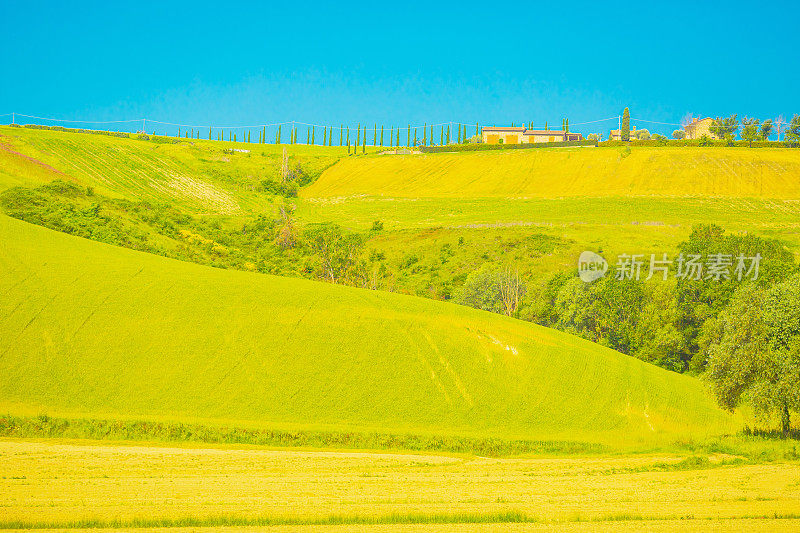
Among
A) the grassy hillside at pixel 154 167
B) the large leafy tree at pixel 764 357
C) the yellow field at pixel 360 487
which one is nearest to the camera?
the yellow field at pixel 360 487

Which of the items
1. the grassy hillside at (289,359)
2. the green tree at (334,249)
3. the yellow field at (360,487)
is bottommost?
the yellow field at (360,487)

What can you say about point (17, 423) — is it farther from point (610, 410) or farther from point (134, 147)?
point (134, 147)

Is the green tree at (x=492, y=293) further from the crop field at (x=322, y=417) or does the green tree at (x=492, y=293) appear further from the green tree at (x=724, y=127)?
the green tree at (x=724, y=127)

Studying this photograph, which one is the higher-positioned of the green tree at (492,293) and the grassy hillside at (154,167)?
the grassy hillside at (154,167)

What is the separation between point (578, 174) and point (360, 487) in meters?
109

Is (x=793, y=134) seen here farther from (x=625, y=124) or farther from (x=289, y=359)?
(x=289, y=359)

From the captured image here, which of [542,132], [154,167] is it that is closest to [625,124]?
[542,132]

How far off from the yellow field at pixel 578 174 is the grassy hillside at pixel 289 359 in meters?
78.2

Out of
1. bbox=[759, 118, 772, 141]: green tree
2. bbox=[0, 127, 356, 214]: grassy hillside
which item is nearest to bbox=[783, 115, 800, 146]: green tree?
bbox=[759, 118, 772, 141]: green tree

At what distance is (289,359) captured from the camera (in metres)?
34.8

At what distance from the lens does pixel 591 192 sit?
373 feet

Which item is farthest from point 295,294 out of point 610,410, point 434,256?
point 434,256

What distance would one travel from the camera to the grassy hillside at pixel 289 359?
106 feet

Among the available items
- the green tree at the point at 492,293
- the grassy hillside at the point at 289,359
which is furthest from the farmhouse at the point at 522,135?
the grassy hillside at the point at 289,359
